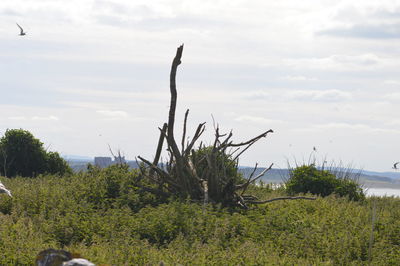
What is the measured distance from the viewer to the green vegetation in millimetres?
23906

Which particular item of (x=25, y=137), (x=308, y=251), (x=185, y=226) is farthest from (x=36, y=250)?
(x=25, y=137)

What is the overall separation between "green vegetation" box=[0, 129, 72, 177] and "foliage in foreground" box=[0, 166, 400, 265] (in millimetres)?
8736

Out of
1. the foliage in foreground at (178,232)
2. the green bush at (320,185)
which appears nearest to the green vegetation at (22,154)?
the foliage in foreground at (178,232)

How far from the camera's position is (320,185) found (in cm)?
2097

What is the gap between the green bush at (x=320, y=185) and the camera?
20.8m

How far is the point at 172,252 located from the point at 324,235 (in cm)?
354

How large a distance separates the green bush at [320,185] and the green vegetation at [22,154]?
1040 centimetres

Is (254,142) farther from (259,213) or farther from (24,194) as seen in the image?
(24,194)

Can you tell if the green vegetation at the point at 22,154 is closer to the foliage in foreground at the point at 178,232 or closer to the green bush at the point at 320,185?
the foliage in foreground at the point at 178,232

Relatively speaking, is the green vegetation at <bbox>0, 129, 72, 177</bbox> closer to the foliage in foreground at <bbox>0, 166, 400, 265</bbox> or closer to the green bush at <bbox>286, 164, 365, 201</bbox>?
the foliage in foreground at <bbox>0, 166, 400, 265</bbox>

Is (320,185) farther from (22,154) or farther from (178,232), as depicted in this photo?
(22,154)

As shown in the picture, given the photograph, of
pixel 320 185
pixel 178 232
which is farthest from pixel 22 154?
pixel 178 232

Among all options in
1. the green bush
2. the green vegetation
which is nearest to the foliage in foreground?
the green bush

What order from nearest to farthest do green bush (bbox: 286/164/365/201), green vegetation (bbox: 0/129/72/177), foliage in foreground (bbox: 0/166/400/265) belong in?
foliage in foreground (bbox: 0/166/400/265)
green bush (bbox: 286/164/365/201)
green vegetation (bbox: 0/129/72/177)
